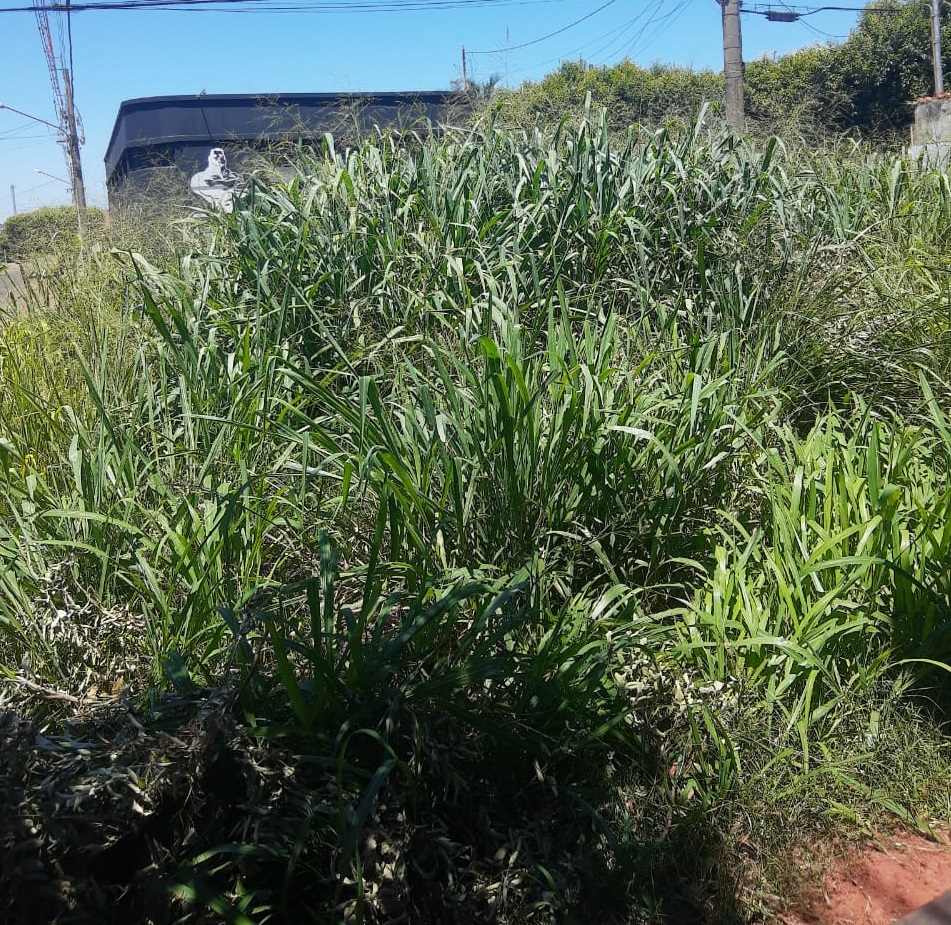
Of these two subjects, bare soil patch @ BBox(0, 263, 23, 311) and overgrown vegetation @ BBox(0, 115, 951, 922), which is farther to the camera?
bare soil patch @ BBox(0, 263, 23, 311)

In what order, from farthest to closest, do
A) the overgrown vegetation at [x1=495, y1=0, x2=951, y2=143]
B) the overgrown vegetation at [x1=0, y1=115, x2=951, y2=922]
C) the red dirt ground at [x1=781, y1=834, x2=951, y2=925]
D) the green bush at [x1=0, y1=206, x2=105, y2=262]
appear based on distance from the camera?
the overgrown vegetation at [x1=495, y1=0, x2=951, y2=143], the green bush at [x1=0, y1=206, x2=105, y2=262], the red dirt ground at [x1=781, y1=834, x2=951, y2=925], the overgrown vegetation at [x1=0, y1=115, x2=951, y2=922]

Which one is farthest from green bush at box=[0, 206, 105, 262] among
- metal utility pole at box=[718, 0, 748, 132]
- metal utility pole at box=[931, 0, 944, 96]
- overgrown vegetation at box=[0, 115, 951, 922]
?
metal utility pole at box=[931, 0, 944, 96]

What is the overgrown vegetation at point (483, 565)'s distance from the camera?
202 cm

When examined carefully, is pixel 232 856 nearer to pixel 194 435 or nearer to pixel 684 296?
pixel 194 435

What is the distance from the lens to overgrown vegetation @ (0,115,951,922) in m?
2.02

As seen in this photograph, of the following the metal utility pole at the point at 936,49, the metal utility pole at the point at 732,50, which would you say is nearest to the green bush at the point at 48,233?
the metal utility pole at the point at 732,50

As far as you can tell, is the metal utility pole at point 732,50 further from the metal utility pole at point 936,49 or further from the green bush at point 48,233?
the metal utility pole at point 936,49

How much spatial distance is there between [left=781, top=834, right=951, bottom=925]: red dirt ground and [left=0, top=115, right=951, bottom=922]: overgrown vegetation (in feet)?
0.29

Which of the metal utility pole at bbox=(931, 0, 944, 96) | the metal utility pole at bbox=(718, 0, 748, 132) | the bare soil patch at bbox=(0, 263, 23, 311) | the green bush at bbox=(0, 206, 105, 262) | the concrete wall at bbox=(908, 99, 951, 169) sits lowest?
the bare soil patch at bbox=(0, 263, 23, 311)

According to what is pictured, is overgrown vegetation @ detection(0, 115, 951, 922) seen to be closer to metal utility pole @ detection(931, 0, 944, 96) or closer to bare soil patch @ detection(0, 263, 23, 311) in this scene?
bare soil patch @ detection(0, 263, 23, 311)

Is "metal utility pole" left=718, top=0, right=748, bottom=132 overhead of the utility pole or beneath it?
beneath

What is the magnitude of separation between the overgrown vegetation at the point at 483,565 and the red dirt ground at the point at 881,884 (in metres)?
0.09

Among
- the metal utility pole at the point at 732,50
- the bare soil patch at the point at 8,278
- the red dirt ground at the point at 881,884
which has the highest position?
the metal utility pole at the point at 732,50

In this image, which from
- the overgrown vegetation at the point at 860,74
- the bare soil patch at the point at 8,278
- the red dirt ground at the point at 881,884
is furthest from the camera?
the overgrown vegetation at the point at 860,74
